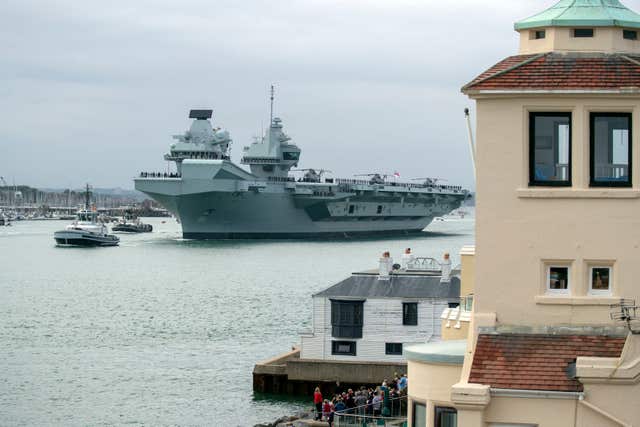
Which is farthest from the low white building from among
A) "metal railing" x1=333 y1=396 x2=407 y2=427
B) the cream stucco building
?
the cream stucco building

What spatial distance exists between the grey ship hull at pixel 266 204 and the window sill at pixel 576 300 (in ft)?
382

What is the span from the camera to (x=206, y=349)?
45.6 metres

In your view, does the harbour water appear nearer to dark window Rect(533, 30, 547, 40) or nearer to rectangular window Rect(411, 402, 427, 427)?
rectangular window Rect(411, 402, 427, 427)

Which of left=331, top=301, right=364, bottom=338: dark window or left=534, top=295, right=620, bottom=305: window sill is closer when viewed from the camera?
left=534, top=295, right=620, bottom=305: window sill

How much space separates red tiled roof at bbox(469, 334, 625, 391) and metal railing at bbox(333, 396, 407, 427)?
29.6 ft

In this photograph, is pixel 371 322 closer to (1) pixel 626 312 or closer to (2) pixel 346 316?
(2) pixel 346 316

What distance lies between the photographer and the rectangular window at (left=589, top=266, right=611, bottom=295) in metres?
8.52

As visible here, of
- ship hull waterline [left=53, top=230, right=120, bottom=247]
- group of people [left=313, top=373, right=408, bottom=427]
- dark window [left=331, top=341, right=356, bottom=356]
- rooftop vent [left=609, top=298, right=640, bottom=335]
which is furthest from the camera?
ship hull waterline [left=53, top=230, right=120, bottom=247]

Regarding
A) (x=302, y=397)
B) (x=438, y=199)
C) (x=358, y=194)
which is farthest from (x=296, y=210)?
(x=302, y=397)

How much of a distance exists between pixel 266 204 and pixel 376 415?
11157 cm

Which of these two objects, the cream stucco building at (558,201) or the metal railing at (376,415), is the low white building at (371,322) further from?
the cream stucco building at (558,201)

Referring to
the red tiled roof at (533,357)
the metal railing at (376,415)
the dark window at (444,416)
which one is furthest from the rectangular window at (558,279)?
the metal railing at (376,415)

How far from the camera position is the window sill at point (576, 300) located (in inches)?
333

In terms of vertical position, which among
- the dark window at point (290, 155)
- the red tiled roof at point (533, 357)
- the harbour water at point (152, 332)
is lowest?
the harbour water at point (152, 332)
